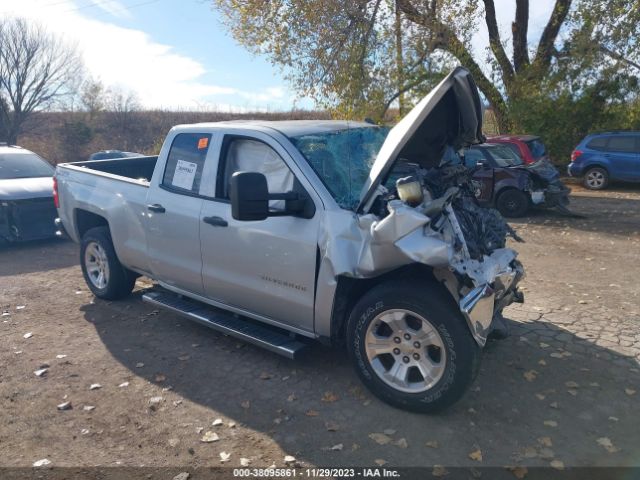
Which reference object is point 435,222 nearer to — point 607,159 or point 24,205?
point 24,205

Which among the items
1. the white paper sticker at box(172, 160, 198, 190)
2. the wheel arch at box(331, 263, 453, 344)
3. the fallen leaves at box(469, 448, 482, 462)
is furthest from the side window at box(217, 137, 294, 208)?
the fallen leaves at box(469, 448, 482, 462)

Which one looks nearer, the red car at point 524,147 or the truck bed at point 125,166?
the truck bed at point 125,166

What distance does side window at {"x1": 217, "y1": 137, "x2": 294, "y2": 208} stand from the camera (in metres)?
4.36

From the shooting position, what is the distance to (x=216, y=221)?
4609 mm

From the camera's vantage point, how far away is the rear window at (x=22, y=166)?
1001 cm

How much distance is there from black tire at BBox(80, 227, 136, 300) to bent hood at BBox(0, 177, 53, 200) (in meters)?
3.51

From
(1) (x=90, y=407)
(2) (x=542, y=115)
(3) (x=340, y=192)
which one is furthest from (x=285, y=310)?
(2) (x=542, y=115)

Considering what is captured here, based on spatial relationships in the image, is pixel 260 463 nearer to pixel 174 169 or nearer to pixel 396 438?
pixel 396 438

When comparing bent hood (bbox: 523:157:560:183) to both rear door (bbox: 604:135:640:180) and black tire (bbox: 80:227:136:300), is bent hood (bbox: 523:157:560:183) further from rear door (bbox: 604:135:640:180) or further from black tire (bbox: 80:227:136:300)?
black tire (bbox: 80:227:136:300)

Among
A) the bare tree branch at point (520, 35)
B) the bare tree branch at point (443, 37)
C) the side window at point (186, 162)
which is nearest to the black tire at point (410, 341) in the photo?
the side window at point (186, 162)

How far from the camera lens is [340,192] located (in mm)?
4176

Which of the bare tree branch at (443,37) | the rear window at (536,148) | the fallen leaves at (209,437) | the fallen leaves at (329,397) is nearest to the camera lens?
the fallen leaves at (209,437)

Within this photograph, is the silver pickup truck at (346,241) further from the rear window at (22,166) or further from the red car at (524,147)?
the red car at (524,147)

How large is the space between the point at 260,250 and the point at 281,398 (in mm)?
1115
